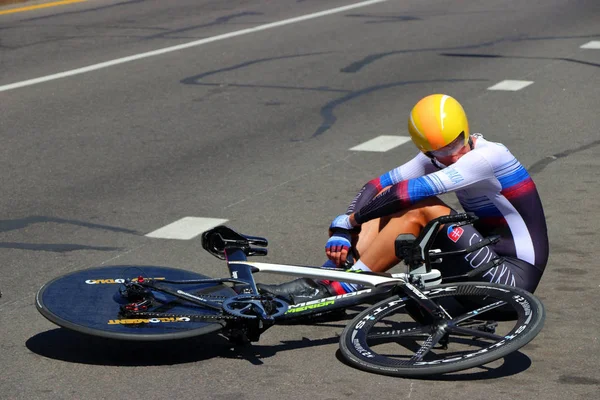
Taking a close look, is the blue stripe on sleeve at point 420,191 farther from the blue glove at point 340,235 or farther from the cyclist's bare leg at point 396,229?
the blue glove at point 340,235

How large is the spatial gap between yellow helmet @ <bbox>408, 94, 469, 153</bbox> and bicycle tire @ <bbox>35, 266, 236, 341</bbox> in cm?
125

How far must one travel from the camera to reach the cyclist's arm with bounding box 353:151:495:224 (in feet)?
18.7

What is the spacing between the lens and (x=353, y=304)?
5574 mm

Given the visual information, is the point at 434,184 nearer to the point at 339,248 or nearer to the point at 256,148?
the point at 339,248

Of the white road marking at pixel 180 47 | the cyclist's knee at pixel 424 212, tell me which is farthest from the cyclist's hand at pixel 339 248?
the white road marking at pixel 180 47

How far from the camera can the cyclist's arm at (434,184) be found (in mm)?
5691

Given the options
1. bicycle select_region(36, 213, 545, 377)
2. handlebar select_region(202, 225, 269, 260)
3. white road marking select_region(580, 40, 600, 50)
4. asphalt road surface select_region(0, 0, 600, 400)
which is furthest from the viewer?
white road marking select_region(580, 40, 600, 50)

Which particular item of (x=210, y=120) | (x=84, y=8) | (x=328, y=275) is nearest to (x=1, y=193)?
(x=210, y=120)

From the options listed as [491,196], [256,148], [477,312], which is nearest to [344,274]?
[477,312]

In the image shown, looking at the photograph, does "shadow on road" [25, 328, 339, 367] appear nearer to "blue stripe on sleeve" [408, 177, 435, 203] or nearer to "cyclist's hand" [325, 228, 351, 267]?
"cyclist's hand" [325, 228, 351, 267]

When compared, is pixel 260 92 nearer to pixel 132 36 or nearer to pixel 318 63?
pixel 318 63

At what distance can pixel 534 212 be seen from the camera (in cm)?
598

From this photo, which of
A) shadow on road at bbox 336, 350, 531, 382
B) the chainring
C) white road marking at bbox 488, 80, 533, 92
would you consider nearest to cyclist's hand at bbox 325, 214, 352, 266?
the chainring

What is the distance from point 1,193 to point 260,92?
4.57 meters
